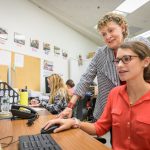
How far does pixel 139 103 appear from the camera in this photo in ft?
3.91

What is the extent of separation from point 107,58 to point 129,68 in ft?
1.87

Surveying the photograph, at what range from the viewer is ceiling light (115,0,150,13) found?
14.6 feet

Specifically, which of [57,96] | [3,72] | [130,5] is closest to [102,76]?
[57,96]

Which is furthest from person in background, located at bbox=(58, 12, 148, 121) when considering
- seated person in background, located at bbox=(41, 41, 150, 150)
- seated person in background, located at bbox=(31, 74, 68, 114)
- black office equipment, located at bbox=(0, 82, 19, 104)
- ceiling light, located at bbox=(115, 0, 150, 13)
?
ceiling light, located at bbox=(115, 0, 150, 13)

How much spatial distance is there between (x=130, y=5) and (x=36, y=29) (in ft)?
6.54

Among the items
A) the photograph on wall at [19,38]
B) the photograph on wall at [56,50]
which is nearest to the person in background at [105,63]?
the photograph on wall at [19,38]

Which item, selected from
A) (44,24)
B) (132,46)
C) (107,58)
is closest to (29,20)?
(44,24)

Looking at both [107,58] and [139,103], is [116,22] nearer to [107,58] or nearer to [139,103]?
[107,58]

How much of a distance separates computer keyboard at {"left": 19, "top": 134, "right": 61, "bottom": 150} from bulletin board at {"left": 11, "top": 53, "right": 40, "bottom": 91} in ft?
10.8

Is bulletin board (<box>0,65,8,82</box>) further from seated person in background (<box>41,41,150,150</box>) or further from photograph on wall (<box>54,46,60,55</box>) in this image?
seated person in background (<box>41,41,150,150</box>)

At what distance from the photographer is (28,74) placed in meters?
4.70

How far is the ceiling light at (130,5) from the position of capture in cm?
445

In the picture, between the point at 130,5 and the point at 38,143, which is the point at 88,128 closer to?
the point at 38,143

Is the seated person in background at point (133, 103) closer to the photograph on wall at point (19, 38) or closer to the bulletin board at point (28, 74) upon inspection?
the bulletin board at point (28, 74)
